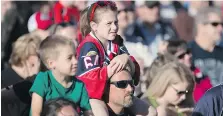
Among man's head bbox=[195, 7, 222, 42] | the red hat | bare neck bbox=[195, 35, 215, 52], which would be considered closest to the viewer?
the red hat

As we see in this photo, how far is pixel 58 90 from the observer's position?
6.66 meters

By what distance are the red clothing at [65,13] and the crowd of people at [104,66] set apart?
0.01 meters

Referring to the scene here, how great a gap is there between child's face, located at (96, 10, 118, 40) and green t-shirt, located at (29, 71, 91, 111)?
16.9 inches

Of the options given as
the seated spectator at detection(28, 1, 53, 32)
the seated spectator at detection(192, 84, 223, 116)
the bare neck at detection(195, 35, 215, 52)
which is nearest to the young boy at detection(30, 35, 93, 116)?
the seated spectator at detection(192, 84, 223, 116)

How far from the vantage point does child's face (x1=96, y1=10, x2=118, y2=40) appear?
660 centimetres

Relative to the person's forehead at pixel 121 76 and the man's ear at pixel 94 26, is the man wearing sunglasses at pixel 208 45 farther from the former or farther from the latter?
the person's forehead at pixel 121 76

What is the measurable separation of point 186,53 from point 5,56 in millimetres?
2972

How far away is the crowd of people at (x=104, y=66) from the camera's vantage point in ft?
21.2

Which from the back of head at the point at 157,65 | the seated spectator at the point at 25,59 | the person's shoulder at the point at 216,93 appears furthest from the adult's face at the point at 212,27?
the person's shoulder at the point at 216,93

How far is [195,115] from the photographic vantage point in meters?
6.03

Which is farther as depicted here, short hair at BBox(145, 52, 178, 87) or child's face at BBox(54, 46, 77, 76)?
short hair at BBox(145, 52, 178, 87)

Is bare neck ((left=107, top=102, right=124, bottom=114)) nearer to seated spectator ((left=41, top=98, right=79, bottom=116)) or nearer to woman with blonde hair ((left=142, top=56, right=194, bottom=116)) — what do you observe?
seated spectator ((left=41, top=98, right=79, bottom=116))

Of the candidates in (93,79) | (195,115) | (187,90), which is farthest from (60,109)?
(187,90)

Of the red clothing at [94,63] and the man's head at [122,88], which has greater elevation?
the red clothing at [94,63]
